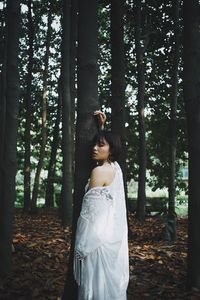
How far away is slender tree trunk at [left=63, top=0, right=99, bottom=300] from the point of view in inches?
155

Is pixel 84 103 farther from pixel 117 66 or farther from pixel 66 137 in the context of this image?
pixel 66 137

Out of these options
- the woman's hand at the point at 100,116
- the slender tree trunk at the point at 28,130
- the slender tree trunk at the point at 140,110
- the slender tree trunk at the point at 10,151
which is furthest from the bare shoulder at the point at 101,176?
the slender tree trunk at the point at 28,130

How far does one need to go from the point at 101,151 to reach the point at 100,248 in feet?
3.32

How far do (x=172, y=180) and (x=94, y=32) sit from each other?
583cm

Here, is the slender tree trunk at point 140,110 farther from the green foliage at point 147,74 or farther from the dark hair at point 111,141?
the dark hair at point 111,141

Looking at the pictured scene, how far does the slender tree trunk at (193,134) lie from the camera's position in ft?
16.8

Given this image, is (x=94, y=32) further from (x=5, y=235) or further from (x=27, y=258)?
(x=27, y=258)

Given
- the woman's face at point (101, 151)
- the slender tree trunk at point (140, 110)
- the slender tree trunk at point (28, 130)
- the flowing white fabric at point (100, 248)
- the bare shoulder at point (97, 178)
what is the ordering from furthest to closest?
the slender tree trunk at point (28, 130)
the slender tree trunk at point (140, 110)
the woman's face at point (101, 151)
the bare shoulder at point (97, 178)
the flowing white fabric at point (100, 248)

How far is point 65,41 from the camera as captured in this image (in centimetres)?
1118

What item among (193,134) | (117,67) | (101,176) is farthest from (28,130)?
(101,176)

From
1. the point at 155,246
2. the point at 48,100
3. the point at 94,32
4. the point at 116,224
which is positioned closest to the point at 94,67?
the point at 94,32

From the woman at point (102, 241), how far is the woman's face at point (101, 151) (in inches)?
5.4

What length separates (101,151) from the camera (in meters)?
3.76

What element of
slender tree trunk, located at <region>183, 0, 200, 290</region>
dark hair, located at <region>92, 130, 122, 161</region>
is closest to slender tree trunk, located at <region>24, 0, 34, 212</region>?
slender tree trunk, located at <region>183, 0, 200, 290</region>
